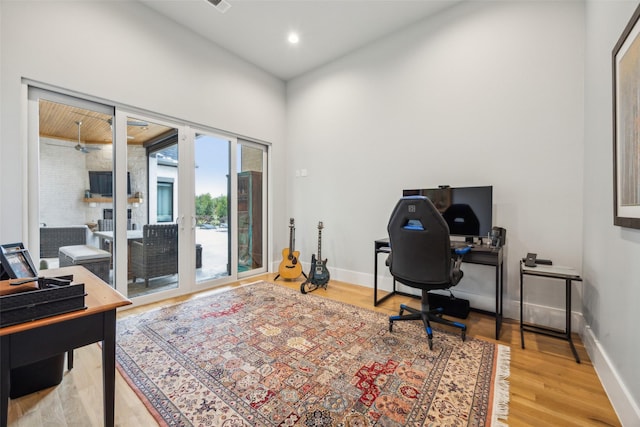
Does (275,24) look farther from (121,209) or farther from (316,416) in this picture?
(316,416)

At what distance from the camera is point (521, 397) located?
1551 mm

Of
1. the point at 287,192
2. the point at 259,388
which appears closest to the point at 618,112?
the point at 259,388

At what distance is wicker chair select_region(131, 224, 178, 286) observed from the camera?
10.1 ft

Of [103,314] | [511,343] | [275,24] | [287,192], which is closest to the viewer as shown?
[103,314]

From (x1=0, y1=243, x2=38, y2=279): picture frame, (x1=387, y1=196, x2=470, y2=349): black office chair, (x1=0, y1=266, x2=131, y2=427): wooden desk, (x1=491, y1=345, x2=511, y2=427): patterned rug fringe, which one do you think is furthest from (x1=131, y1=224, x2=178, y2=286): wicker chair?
(x1=491, y1=345, x2=511, y2=427): patterned rug fringe

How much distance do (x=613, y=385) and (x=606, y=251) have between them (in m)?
0.81

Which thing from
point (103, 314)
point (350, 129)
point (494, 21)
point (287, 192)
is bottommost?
point (103, 314)

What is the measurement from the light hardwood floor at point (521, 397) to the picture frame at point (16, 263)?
2.59 ft

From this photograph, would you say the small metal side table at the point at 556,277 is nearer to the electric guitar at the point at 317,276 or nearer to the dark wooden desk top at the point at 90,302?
the electric guitar at the point at 317,276

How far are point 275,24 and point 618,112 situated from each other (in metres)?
3.47

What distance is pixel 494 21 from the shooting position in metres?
2.72

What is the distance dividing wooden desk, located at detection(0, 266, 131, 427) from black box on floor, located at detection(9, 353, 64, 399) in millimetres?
599

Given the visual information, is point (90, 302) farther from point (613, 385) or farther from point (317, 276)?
point (613, 385)

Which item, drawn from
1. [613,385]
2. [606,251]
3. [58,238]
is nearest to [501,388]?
[613,385]
